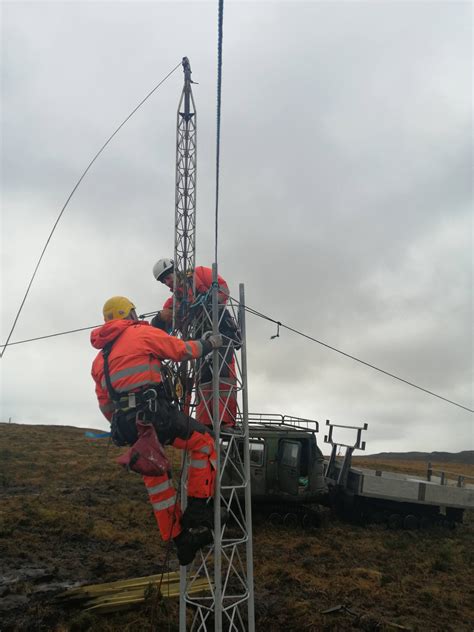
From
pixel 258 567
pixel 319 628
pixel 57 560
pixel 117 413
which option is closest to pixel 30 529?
pixel 57 560

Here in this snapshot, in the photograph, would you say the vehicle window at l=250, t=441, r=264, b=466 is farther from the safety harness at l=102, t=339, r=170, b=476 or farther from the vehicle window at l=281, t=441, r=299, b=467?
the safety harness at l=102, t=339, r=170, b=476

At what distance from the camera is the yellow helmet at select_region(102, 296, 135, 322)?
20.6 ft

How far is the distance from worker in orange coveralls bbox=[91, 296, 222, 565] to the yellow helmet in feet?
1.49

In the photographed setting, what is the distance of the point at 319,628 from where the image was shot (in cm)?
757

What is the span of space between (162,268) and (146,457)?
453cm

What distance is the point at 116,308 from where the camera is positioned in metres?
6.29

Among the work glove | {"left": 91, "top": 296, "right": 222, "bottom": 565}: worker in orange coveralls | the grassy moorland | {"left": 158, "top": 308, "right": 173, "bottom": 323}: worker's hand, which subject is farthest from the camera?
{"left": 158, "top": 308, "right": 173, "bottom": 323}: worker's hand

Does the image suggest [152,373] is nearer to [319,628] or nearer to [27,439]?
[319,628]

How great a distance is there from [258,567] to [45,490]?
Result: 1124 centimetres

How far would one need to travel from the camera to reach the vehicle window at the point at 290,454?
1324 centimetres

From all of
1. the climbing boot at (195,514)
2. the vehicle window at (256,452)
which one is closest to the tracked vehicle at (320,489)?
the vehicle window at (256,452)

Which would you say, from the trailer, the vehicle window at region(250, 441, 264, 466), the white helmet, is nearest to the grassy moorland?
the trailer

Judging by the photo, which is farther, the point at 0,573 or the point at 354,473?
the point at 354,473

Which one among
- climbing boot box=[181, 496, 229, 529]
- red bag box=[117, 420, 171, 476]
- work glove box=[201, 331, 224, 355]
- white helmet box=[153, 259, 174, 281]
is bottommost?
climbing boot box=[181, 496, 229, 529]
